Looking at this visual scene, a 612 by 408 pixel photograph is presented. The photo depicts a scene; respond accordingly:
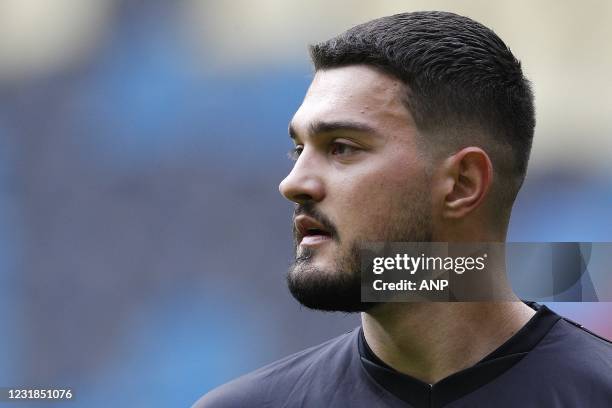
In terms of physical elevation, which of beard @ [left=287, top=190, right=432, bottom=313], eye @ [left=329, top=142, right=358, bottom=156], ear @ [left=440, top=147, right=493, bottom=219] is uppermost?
eye @ [left=329, top=142, right=358, bottom=156]

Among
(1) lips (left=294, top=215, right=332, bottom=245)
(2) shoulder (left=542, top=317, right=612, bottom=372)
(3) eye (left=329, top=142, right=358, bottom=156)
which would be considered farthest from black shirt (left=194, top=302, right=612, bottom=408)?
(3) eye (left=329, top=142, right=358, bottom=156)

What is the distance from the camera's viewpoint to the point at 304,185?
2.08 meters

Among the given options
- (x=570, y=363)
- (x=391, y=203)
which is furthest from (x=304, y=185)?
(x=570, y=363)

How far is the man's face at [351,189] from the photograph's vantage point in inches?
81.5

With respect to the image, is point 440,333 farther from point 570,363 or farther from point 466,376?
point 570,363

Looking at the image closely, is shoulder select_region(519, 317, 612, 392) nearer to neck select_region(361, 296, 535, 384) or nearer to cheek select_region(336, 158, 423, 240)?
neck select_region(361, 296, 535, 384)

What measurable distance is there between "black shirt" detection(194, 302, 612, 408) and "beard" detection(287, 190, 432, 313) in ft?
0.67

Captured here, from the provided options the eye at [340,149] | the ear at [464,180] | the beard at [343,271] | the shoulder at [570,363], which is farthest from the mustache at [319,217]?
the shoulder at [570,363]

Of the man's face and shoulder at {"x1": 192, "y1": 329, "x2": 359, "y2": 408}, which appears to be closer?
the man's face

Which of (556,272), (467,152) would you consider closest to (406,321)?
(467,152)

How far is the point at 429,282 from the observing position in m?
2.16

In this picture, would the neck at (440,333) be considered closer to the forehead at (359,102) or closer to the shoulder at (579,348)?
the shoulder at (579,348)

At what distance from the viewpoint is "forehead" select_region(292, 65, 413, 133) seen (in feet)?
6.91

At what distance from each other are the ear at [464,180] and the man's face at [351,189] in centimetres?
6
